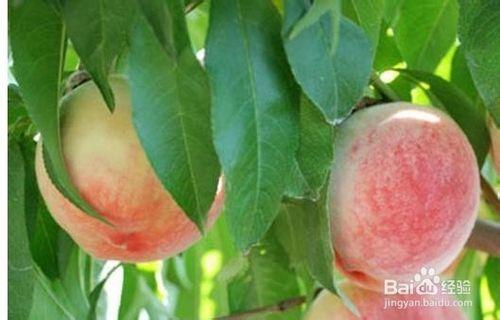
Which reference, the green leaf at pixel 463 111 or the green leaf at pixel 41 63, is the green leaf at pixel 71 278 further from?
the green leaf at pixel 463 111

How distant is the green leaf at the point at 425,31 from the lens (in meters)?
1.03

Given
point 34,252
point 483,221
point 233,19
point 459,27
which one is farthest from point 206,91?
point 483,221

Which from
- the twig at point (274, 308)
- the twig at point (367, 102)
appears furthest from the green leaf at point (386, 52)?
the twig at point (274, 308)

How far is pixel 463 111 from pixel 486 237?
0.12 meters

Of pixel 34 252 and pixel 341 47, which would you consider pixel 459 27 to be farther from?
pixel 34 252

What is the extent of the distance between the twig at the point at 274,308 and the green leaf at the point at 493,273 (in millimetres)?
177

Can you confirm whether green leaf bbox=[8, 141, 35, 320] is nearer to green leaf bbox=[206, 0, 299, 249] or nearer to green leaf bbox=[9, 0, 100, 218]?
green leaf bbox=[9, 0, 100, 218]

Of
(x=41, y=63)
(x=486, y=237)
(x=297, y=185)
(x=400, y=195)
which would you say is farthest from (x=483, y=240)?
(x=41, y=63)

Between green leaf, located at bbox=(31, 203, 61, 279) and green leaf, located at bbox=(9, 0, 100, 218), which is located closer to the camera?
green leaf, located at bbox=(9, 0, 100, 218)

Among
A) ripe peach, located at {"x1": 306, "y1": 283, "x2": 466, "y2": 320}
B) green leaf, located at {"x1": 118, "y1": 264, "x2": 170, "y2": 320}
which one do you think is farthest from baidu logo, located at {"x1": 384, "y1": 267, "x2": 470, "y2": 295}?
green leaf, located at {"x1": 118, "y1": 264, "x2": 170, "y2": 320}

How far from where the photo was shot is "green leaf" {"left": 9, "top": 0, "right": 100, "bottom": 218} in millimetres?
741

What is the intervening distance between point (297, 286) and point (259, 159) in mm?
418

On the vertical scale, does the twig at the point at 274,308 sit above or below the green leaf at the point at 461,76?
below

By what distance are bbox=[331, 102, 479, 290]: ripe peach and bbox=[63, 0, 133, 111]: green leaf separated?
20 cm
